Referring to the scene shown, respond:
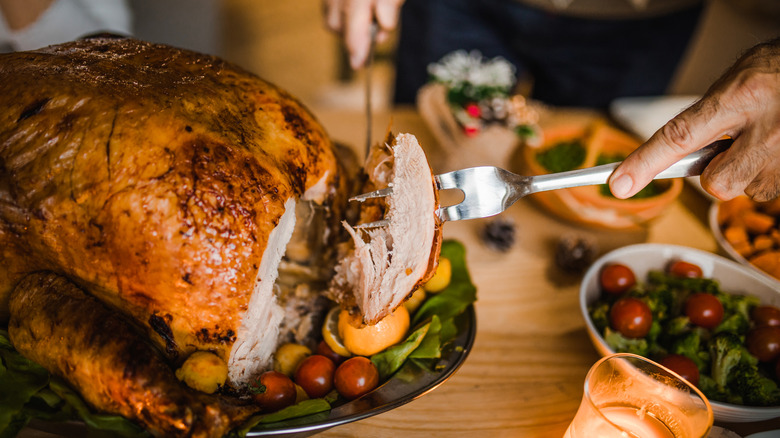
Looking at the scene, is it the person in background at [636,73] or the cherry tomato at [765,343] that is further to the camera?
the cherry tomato at [765,343]

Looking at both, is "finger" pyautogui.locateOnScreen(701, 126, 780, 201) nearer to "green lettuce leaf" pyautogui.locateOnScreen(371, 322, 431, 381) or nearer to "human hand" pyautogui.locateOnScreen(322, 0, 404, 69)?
"green lettuce leaf" pyautogui.locateOnScreen(371, 322, 431, 381)

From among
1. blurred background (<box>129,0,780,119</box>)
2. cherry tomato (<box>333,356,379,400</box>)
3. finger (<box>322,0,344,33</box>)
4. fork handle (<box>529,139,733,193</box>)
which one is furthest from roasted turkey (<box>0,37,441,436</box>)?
blurred background (<box>129,0,780,119</box>)

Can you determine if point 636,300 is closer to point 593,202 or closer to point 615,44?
point 593,202

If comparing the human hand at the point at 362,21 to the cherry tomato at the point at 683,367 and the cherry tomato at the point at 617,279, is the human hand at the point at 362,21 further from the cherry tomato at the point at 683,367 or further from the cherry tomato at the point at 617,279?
the cherry tomato at the point at 683,367

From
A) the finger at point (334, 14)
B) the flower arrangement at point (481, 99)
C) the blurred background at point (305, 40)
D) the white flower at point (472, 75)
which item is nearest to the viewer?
the finger at point (334, 14)

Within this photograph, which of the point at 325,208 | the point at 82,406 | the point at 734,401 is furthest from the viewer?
the point at 325,208

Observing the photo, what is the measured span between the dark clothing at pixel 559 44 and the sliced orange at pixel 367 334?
5.69ft

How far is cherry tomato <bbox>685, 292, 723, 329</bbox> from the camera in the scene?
121 centimetres

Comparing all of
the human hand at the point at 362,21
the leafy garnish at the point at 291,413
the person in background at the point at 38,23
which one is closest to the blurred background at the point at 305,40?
the person in background at the point at 38,23

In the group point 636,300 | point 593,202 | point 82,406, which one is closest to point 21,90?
point 82,406

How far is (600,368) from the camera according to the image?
0.92 m

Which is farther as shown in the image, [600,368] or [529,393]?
[529,393]

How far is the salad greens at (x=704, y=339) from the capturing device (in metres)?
1.07

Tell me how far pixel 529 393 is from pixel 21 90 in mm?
1238
